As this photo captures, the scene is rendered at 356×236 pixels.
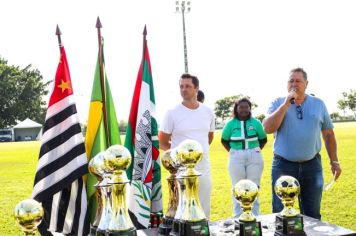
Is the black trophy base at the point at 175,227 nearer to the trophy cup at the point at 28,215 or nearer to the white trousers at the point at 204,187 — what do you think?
the trophy cup at the point at 28,215

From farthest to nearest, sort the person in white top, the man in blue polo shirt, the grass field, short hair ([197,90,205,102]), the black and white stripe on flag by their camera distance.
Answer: the grass field
short hair ([197,90,205,102])
the person in white top
the man in blue polo shirt
the black and white stripe on flag

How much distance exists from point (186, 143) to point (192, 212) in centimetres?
33

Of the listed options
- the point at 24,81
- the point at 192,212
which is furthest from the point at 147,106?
the point at 24,81

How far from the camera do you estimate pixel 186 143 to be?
2.17m

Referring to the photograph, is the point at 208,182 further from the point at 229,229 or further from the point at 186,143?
the point at 186,143

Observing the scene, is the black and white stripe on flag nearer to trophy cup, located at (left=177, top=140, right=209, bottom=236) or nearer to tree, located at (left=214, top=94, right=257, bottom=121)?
trophy cup, located at (left=177, top=140, right=209, bottom=236)

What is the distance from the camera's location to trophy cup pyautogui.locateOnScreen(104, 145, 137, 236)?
197cm

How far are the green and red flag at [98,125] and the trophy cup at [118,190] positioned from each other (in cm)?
144

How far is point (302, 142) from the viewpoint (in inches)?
155

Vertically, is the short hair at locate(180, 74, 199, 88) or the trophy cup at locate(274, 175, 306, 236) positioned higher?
the short hair at locate(180, 74, 199, 88)

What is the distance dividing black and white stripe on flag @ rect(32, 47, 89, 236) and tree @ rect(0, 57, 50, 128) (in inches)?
1878

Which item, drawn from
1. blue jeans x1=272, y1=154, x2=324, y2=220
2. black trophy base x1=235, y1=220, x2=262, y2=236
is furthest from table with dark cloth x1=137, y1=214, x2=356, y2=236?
blue jeans x1=272, y1=154, x2=324, y2=220

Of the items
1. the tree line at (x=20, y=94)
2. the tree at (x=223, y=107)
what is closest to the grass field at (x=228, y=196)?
the tree line at (x=20, y=94)

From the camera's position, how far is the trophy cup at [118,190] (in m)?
1.97
